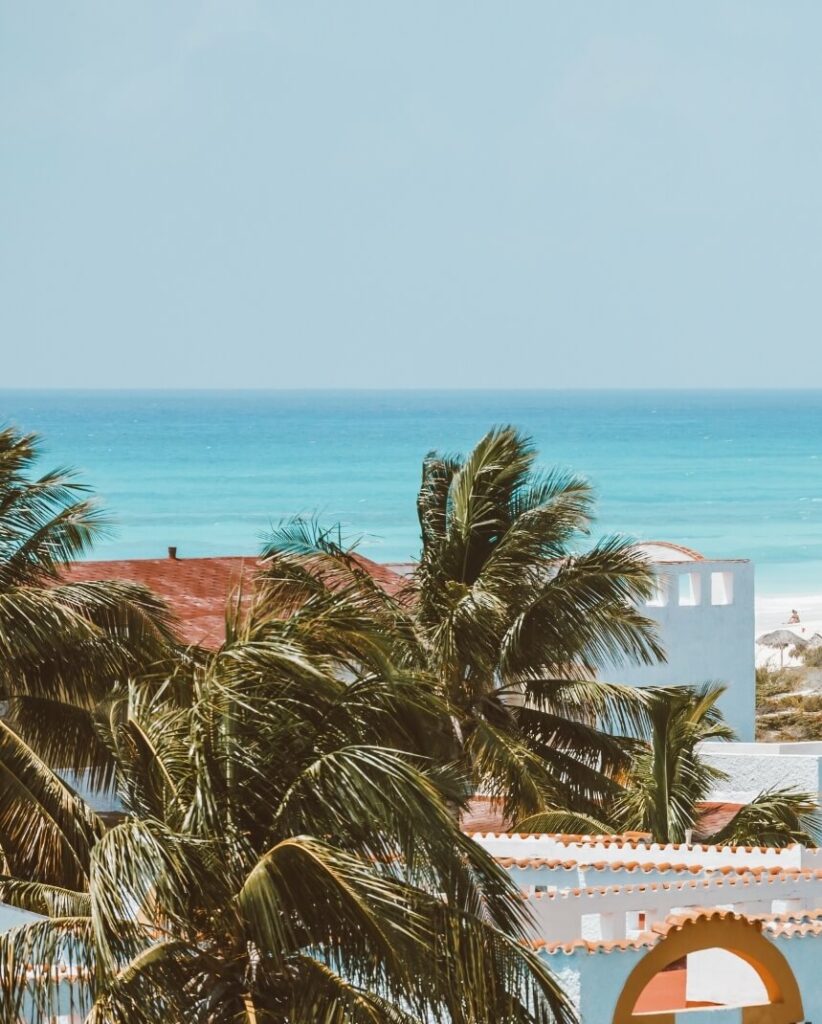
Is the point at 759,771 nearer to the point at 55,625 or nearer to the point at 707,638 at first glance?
the point at 707,638

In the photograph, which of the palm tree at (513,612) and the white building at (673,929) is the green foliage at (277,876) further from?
the palm tree at (513,612)

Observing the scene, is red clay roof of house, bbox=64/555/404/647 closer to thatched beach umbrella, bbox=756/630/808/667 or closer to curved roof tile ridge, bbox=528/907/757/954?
curved roof tile ridge, bbox=528/907/757/954

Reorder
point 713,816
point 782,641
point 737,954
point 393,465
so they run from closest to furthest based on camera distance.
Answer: point 737,954
point 713,816
point 782,641
point 393,465

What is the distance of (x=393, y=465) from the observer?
13662 centimetres

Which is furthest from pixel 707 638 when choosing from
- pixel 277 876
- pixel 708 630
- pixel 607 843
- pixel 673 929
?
pixel 277 876

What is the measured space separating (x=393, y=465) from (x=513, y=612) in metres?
116

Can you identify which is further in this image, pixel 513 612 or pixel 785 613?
pixel 785 613

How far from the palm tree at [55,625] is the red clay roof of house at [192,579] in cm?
913

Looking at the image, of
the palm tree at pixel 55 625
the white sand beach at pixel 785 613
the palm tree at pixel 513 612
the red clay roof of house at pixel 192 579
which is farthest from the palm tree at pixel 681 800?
the white sand beach at pixel 785 613

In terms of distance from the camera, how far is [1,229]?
152250 millimetres

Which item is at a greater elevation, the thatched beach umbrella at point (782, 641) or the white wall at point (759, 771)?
the white wall at point (759, 771)

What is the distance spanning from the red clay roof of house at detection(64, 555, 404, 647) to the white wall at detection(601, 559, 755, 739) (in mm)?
4200

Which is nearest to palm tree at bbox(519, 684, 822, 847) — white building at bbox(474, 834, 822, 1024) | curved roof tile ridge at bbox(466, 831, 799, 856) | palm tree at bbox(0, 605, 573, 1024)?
curved roof tile ridge at bbox(466, 831, 799, 856)

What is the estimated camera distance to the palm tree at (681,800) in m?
20.8
